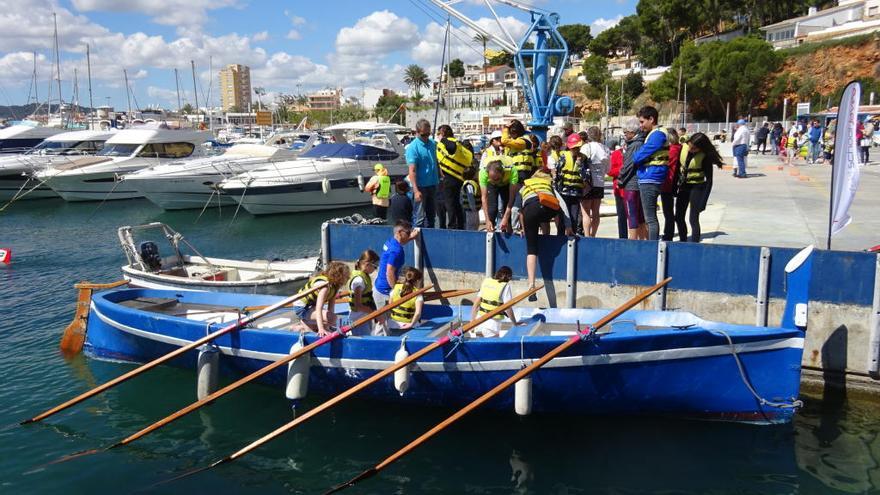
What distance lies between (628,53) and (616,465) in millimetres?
100242

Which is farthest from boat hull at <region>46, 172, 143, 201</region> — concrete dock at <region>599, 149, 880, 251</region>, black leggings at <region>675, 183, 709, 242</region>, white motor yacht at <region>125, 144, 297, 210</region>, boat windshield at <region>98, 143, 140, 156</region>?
black leggings at <region>675, 183, 709, 242</region>

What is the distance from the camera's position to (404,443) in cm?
749

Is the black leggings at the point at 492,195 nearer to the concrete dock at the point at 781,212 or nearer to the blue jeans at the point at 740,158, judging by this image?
the concrete dock at the point at 781,212

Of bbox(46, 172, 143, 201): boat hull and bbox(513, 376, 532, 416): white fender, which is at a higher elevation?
bbox(46, 172, 143, 201): boat hull

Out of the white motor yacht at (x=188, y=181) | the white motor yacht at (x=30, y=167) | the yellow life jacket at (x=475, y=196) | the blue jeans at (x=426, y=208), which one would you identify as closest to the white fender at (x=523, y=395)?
the blue jeans at (x=426, y=208)

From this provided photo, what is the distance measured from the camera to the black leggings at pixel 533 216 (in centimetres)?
883

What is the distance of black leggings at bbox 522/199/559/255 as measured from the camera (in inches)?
348

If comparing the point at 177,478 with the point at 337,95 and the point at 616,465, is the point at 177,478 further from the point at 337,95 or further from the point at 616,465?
the point at 337,95

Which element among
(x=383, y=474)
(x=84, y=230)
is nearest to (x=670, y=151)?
(x=383, y=474)

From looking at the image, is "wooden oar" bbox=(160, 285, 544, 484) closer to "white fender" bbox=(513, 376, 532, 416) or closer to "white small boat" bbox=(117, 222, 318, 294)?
"white fender" bbox=(513, 376, 532, 416)

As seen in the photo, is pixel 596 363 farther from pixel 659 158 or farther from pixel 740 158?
pixel 740 158

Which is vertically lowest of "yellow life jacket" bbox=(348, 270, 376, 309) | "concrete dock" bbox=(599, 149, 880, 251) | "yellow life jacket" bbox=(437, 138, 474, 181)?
"yellow life jacket" bbox=(348, 270, 376, 309)

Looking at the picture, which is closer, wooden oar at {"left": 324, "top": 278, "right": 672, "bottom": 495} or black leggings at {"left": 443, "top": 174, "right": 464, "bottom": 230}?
wooden oar at {"left": 324, "top": 278, "right": 672, "bottom": 495}

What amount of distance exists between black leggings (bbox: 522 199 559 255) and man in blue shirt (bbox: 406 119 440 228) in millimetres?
2183
